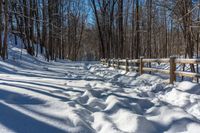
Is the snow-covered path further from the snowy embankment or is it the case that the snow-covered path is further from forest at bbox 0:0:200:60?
forest at bbox 0:0:200:60

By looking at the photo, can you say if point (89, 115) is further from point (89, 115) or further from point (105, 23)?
point (105, 23)

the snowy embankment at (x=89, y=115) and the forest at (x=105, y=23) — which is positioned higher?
the forest at (x=105, y=23)

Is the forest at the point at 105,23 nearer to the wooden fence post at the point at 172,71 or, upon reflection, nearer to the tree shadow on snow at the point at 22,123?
the wooden fence post at the point at 172,71

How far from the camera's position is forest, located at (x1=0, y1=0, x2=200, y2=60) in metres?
16.4

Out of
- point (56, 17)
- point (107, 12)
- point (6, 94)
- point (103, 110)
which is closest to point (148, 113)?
point (103, 110)

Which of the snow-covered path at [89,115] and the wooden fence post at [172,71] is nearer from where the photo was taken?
the snow-covered path at [89,115]

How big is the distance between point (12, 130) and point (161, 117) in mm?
2116

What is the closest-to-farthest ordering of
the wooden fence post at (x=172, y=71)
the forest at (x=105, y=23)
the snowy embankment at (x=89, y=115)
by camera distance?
the snowy embankment at (x=89, y=115)
the wooden fence post at (x=172, y=71)
the forest at (x=105, y=23)

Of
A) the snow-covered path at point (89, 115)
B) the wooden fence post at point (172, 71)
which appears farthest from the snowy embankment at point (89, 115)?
the wooden fence post at point (172, 71)

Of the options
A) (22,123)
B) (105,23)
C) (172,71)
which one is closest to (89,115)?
(22,123)

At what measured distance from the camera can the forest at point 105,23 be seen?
16.4 metres

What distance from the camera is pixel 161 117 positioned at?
4.42 m

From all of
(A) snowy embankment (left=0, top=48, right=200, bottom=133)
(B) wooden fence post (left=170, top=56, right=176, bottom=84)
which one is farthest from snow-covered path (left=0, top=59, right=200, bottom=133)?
(B) wooden fence post (left=170, top=56, right=176, bottom=84)

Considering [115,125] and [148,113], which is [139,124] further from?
[148,113]
